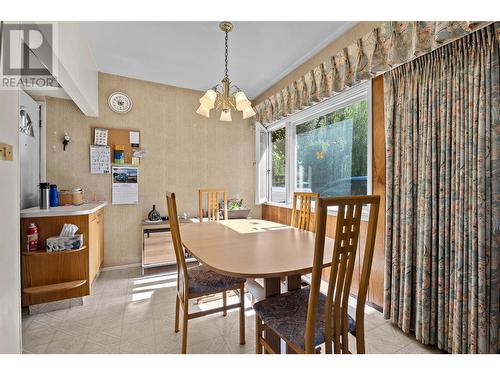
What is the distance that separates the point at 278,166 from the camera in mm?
3941

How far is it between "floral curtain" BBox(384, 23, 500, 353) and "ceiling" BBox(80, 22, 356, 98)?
1053 mm

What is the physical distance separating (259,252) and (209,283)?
20.2 inches

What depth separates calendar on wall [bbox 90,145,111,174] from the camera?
3.08m

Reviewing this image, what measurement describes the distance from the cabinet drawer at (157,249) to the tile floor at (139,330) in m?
0.56

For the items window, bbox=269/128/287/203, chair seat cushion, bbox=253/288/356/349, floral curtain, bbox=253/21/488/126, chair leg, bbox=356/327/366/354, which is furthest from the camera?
window, bbox=269/128/287/203

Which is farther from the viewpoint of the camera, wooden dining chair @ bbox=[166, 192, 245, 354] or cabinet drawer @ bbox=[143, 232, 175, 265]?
cabinet drawer @ bbox=[143, 232, 175, 265]

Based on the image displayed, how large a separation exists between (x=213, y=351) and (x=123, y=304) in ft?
3.92

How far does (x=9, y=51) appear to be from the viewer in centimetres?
129

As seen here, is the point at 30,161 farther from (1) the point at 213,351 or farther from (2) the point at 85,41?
(1) the point at 213,351

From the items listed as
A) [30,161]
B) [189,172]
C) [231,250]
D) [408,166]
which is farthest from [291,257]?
[30,161]

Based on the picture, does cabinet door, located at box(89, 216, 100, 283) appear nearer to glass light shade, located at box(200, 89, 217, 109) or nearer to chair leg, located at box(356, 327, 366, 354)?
glass light shade, located at box(200, 89, 217, 109)

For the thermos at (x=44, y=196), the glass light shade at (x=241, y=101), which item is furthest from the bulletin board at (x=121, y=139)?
the glass light shade at (x=241, y=101)

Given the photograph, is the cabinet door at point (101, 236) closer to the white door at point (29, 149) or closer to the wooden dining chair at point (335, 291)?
the white door at point (29, 149)

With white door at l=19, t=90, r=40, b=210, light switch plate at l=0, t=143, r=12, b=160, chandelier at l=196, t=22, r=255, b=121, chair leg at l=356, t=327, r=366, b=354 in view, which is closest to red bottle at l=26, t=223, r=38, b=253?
white door at l=19, t=90, r=40, b=210
